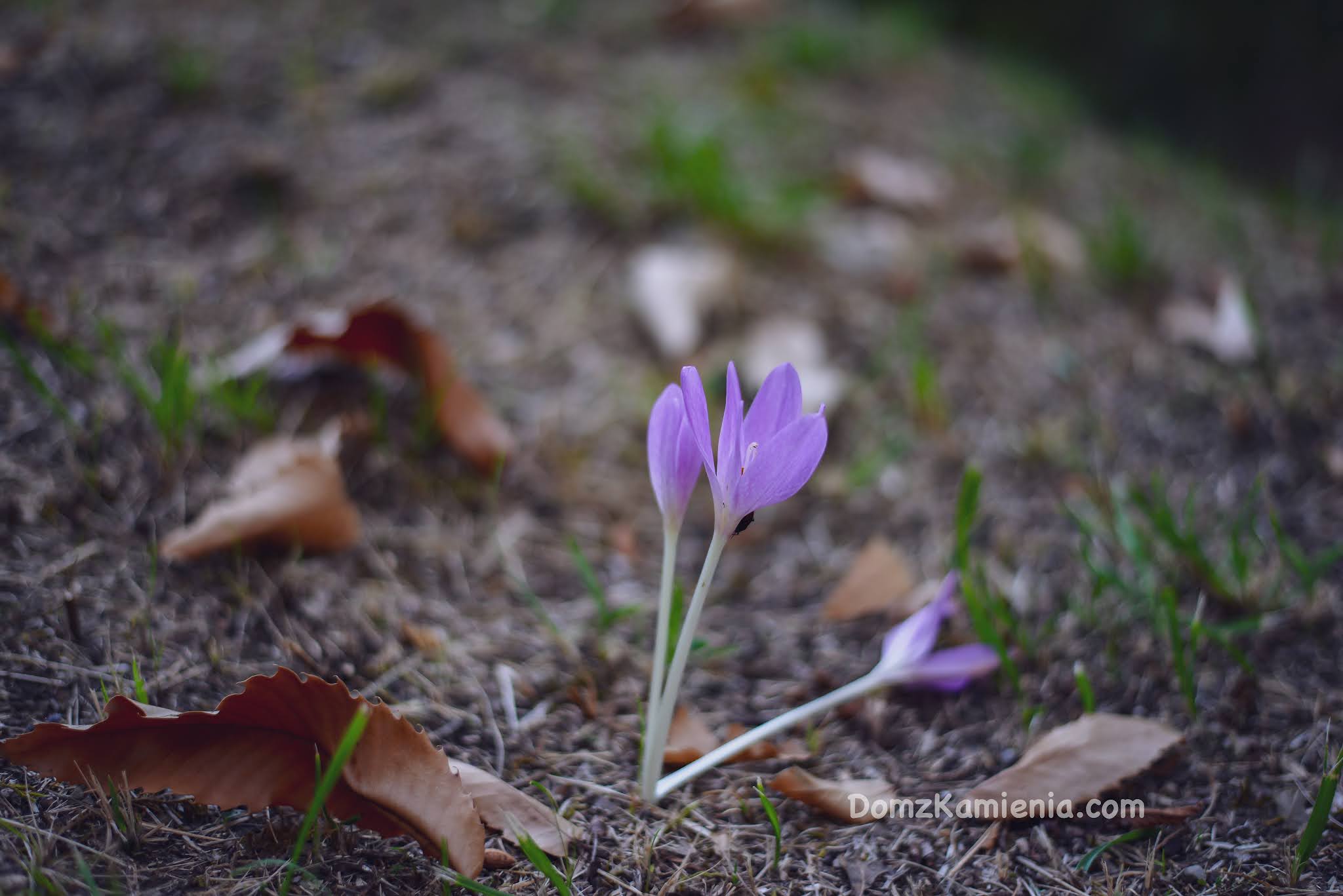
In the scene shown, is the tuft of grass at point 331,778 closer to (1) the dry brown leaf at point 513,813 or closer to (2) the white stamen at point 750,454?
(1) the dry brown leaf at point 513,813

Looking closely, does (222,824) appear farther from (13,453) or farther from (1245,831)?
(1245,831)

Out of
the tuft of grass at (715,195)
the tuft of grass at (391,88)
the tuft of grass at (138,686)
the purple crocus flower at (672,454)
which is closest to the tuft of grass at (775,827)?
the purple crocus flower at (672,454)

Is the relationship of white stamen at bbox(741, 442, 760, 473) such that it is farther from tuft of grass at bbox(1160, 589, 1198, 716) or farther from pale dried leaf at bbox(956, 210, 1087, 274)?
pale dried leaf at bbox(956, 210, 1087, 274)

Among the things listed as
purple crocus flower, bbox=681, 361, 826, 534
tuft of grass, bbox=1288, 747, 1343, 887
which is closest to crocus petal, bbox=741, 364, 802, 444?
purple crocus flower, bbox=681, 361, 826, 534

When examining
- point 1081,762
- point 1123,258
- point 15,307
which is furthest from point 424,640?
point 1123,258

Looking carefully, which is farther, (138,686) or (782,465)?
(138,686)

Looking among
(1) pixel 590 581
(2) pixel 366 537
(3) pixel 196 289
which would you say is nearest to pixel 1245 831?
(1) pixel 590 581

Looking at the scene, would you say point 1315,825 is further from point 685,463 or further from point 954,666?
point 685,463

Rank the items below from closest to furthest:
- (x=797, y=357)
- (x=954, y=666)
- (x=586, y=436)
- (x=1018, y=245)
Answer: (x=954, y=666), (x=586, y=436), (x=797, y=357), (x=1018, y=245)

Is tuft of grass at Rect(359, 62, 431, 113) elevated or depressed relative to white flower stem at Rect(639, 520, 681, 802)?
elevated
